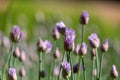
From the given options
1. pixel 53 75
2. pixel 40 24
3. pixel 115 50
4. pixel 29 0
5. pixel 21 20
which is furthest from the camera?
pixel 29 0

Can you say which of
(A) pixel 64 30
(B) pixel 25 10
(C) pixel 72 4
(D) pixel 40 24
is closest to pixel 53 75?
(A) pixel 64 30

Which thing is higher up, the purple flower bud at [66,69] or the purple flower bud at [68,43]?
the purple flower bud at [68,43]

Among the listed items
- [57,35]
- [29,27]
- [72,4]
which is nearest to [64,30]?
[57,35]

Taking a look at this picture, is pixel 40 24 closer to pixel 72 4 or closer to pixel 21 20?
pixel 21 20

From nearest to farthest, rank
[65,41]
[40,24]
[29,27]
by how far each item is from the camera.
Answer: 1. [65,41]
2. [40,24]
3. [29,27]

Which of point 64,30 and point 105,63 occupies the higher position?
point 64,30

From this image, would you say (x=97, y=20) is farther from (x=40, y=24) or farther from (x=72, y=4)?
(x=72, y=4)

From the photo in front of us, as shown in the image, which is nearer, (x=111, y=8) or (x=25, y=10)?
(x=25, y=10)

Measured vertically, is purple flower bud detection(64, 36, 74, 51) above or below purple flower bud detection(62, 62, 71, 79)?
above

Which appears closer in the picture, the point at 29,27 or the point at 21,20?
the point at 21,20
